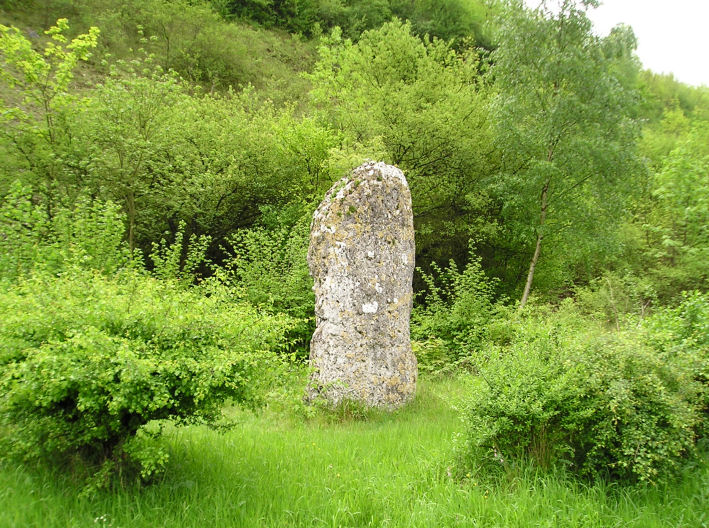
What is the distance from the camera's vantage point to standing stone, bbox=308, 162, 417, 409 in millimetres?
6699

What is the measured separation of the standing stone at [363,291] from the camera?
22.0ft

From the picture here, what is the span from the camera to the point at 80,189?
12.6 m

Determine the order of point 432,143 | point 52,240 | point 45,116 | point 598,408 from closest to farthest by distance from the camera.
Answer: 1. point 598,408
2. point 52,240
3. point 45,116
4. point 432,143

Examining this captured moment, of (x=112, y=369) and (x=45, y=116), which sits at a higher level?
(x=45, y=116)

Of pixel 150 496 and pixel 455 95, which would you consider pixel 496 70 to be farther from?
pixel 150 496

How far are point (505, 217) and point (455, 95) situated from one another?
545 centimetres

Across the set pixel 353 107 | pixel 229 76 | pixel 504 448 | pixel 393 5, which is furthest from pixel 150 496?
pixel 393 5

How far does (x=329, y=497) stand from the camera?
377 cm

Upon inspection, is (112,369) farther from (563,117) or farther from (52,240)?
(563,117)

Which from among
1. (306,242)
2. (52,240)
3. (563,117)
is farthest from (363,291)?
(563,117)

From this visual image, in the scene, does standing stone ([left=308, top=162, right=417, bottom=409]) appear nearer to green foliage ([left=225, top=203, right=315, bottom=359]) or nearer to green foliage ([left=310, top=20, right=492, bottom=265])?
green foliage ([left=225, top=203, right=315, bottom=359])

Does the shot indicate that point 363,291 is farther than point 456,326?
No

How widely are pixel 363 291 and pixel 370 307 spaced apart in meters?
0.29

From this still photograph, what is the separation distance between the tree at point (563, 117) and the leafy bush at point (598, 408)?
10.9 m
